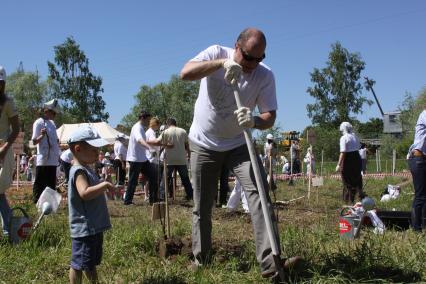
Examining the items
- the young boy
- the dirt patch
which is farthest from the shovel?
the dirt patch

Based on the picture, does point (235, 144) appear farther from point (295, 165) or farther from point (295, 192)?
point (295, 165)

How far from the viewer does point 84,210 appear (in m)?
3.46

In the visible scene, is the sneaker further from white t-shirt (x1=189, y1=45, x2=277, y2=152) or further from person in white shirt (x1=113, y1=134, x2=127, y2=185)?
person in white shirt (x1=113, y1=134, x2=127, y2=185)

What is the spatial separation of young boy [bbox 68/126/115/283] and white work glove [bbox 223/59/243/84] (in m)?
0.98

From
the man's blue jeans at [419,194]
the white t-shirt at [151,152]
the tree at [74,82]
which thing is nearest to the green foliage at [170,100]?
the tree at [74,82]

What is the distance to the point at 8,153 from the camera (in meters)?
5.05

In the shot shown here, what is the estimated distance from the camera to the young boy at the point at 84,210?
3430 millimetres

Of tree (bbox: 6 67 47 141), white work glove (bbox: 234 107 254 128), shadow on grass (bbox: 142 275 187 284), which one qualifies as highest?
tree (bbox: 6 67 47 141)

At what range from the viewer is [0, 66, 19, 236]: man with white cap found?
4961mm

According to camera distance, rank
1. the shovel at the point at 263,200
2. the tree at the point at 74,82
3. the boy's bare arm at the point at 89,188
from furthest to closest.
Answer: the tree at the point at 74,82, the shovel at the point at 263,200, the boy's bare arm at the point at 89,188

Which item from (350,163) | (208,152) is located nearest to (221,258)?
(208,152)

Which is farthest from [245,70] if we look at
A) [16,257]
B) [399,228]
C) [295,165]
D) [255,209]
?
[295,165]

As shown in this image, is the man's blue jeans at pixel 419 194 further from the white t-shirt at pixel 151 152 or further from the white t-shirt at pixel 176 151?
the white t-shirt at pixel 151 152

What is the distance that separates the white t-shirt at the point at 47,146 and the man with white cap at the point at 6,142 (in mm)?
3086
